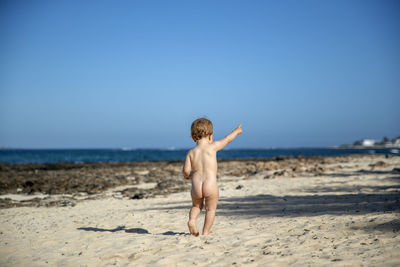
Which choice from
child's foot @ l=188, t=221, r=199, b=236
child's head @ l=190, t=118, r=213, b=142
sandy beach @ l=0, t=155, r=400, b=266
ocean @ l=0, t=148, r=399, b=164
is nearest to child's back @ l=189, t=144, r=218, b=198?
child's head @ l=190, t=118, r=213, b=142

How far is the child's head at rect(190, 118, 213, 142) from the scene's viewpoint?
186 inches

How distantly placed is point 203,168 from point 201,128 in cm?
57

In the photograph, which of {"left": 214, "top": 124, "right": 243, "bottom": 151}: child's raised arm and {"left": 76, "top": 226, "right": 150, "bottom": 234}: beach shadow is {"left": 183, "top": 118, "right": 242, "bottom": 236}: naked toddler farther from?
{"left": 76, "top": 226, "right": 150, "bottom": 234}: beach shadow

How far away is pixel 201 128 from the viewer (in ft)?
15.5

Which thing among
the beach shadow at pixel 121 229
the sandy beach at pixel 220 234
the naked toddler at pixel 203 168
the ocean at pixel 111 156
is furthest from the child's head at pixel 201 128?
the ocean at pixel 111 156

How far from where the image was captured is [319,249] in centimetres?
383

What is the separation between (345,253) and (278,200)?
486 centimetres

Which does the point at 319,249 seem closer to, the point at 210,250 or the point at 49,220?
the point at 210,250

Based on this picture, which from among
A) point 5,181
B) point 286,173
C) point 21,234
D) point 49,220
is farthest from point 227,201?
point 5,181

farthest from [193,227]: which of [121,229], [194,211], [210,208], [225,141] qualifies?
[121,229]

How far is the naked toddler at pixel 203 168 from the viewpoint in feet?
15.1

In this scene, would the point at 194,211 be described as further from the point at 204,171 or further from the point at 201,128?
the point at 201,128

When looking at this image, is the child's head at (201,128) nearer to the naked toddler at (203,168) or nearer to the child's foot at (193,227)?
the naked toddler at (203,168)

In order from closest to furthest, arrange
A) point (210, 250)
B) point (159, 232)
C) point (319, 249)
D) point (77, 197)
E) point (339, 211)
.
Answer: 1. point (319, 249)
2. point (210, 250)
3. point (159, 232)
4. point (339, 211)
5. point (77, 197)
